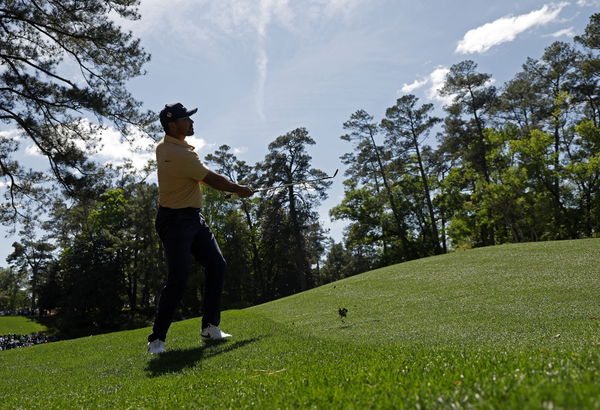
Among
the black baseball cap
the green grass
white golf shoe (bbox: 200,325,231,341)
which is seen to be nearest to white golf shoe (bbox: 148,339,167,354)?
white golf shoe (bbox: 200,325,231,341)

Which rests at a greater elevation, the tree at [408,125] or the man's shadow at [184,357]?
the tree at [408,125]

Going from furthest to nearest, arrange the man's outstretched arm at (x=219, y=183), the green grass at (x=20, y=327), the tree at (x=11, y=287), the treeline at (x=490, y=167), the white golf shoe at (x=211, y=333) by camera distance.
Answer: the tree at (x=11, y=287) < the green grass at (x=20, y=327) < the treeline at (x=490, y=167) < the white golf shoe at (x=211, y=333) < the man's outstretched arm at (x=219, y=183)

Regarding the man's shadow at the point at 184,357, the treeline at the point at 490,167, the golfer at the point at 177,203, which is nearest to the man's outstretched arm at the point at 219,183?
the golfer at the point at 177,203

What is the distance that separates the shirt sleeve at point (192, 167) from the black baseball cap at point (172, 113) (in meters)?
0.53

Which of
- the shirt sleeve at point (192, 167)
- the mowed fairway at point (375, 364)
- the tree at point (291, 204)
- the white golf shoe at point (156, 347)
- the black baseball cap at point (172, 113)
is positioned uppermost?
the tree at point (291, 204)

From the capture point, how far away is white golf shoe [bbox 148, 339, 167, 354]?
491 cm

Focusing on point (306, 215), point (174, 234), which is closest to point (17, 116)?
point (174, 234)

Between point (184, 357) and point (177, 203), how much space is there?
1.74 m

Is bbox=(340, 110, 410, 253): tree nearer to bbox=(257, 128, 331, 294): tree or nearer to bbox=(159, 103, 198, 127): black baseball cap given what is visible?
bbox=(257, 128, 331, 294): tree

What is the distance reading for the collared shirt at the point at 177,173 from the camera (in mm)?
4883

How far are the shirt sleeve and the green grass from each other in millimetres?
52000

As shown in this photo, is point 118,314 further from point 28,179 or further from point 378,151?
point 378,151

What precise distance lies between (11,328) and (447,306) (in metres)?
58.2

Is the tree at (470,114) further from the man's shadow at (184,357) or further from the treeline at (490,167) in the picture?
the man's shadow at (184,357)
